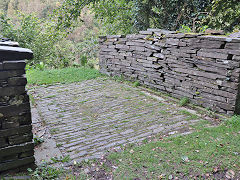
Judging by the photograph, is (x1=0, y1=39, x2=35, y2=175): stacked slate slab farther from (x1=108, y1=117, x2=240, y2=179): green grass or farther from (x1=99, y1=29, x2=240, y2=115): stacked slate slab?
(x1=99, y1=29, x2=240, y2=115): stacked slate slab

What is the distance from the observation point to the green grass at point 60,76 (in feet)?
27.3

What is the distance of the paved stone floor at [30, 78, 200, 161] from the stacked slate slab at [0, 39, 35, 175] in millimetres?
822

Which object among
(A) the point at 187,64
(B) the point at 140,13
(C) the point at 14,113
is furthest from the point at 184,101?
(B) the point at 140,13

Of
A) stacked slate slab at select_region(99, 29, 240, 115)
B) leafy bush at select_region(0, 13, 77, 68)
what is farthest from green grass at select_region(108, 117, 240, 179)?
leafy bush at select_region(0, 13, 77, 68)

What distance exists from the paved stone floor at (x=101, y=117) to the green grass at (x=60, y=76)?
991 mm

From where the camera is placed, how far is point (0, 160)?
2.80 m

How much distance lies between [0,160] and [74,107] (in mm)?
2970

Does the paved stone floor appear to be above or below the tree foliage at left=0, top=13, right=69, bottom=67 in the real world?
below

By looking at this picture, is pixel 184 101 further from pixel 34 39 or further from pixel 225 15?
pixel 34 39

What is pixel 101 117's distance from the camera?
5059 mm

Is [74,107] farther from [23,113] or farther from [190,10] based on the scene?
[190,10]

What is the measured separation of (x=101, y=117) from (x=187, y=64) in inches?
Answer: 101

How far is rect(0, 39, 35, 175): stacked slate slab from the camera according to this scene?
8.77 ft

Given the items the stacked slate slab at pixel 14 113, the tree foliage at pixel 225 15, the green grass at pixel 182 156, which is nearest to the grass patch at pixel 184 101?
the green grass at pixel 182 156
